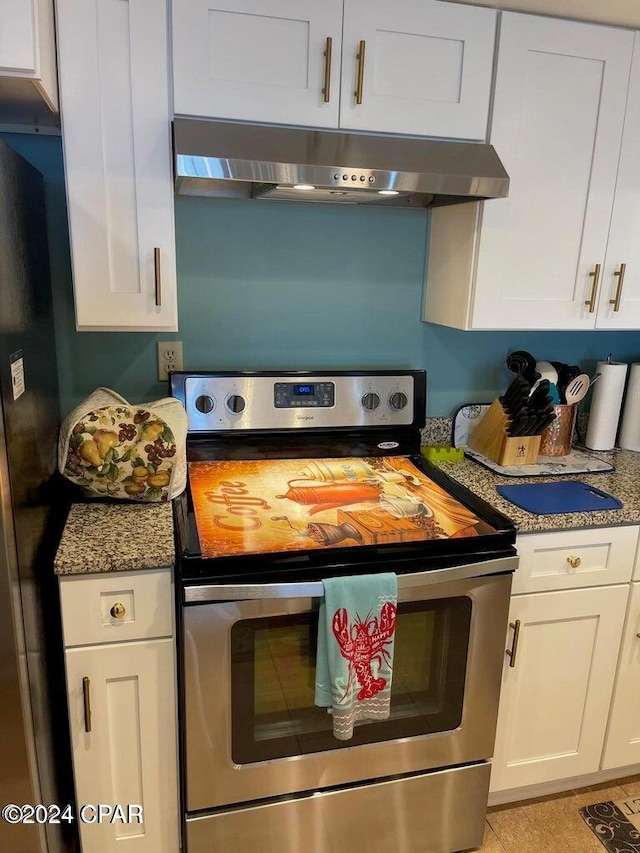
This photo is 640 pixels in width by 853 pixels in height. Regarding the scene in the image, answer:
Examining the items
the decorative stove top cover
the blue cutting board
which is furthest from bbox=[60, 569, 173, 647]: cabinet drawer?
the blue cutting board

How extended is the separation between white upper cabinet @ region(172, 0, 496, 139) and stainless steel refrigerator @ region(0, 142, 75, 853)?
1.53 ft

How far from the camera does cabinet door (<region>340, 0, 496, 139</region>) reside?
58.9 inches

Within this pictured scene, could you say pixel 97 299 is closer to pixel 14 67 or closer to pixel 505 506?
pixel 14 67

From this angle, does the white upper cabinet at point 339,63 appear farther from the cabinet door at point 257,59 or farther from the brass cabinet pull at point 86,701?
the brass cabinet pull at point 86,701

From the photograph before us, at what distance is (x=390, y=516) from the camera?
1.53 meters

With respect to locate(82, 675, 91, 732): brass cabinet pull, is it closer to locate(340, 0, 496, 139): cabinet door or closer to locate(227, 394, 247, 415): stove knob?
locate(227, 394, 247, 415): stove knob

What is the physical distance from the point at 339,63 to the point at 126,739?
163 cm

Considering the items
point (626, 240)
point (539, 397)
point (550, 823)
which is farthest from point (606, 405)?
point (550, 823)

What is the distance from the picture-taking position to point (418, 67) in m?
1.54

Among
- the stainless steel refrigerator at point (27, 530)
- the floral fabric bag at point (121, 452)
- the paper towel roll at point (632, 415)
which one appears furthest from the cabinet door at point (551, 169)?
the stainless steel refrigerator at point (27, 530)

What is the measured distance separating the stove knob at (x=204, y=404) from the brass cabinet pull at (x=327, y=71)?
2.66 ft

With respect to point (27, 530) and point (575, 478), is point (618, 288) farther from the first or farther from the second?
point (27, 530)

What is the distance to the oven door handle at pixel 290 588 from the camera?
Answer: 1295 mm

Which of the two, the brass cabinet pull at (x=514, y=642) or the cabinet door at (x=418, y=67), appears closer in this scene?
the cabinet door at (x=418, y=67)
